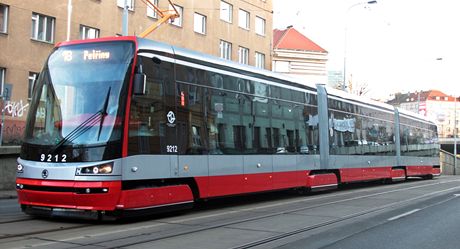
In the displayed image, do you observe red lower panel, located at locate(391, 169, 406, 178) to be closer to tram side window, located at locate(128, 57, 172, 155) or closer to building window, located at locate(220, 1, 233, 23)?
tram side window, located at locate(128, 57, 172, 155)

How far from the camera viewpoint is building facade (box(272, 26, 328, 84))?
5109 cm

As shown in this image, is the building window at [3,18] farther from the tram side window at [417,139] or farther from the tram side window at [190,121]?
the tram side window at [417,139]

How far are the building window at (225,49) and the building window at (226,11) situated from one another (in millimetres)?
1785

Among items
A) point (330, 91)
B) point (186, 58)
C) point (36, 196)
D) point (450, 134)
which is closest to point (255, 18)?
point (330, 91)

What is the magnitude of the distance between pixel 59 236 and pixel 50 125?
2273 mm

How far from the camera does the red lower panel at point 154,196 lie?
29.3ft

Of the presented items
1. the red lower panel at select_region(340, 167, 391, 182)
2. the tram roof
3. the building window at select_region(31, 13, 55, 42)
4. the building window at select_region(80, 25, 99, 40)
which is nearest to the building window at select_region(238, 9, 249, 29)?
the building window at select_region(80, 25, 99, 40)

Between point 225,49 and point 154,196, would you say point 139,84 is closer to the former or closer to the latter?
point 154,196

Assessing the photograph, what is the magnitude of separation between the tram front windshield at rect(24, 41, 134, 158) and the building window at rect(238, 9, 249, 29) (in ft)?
104

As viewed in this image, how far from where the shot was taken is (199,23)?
36.3 meters

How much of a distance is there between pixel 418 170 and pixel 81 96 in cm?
2307

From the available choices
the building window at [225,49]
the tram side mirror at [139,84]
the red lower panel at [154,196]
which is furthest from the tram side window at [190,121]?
the building window at [225,49]

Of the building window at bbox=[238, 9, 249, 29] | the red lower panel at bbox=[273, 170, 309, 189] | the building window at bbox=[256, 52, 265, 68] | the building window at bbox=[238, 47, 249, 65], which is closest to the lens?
the red lower panel at bbox=[273, 170, 309, 189]

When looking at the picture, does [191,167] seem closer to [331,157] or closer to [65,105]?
[65,105]
